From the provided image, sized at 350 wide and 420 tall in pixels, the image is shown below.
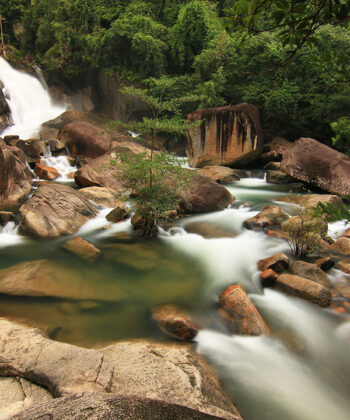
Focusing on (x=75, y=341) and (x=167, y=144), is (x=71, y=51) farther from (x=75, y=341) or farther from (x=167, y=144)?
(x=75, y=341)

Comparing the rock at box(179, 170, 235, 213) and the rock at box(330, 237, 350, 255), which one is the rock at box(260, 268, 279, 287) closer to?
the rock at box(330, 237, 350, 255)

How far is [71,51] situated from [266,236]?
22.0m

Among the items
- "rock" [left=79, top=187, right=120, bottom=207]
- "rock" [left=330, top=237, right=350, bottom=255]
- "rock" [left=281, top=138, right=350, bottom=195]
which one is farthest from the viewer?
"rock" [left=281, top=138, right=350, bottom=195]

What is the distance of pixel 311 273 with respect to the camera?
4578 millimetres

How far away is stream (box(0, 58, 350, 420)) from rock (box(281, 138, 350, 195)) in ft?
8.36

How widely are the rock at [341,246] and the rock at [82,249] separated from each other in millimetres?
4960

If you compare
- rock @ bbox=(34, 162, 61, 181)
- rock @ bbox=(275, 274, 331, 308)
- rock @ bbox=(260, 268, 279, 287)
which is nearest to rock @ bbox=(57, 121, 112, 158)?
rock @ bbox=(34, 162, 61, 181)

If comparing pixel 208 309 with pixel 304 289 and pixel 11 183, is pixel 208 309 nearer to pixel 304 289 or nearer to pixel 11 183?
pixel 304 289

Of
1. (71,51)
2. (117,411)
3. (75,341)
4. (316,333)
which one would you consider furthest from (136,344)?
(71,51)

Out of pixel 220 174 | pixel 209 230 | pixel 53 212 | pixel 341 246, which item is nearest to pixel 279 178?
pixel 220 174

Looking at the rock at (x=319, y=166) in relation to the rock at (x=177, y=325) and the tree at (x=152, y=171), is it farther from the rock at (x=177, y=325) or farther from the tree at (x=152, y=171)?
the rock at (x=177, y=325)

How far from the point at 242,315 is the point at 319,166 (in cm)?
728

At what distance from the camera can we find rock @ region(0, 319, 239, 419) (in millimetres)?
2189

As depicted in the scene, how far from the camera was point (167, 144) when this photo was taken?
61.0 ft
